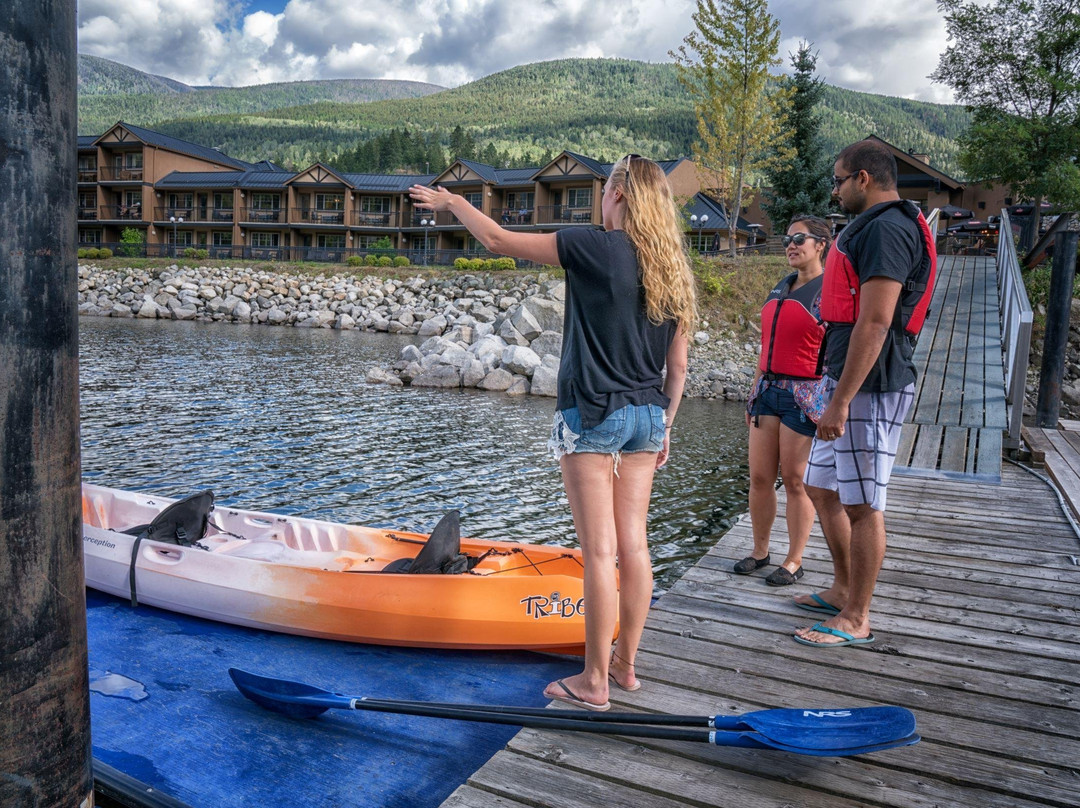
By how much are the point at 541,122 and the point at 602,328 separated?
Answer: 166 metres

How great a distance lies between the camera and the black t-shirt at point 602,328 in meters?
2.95

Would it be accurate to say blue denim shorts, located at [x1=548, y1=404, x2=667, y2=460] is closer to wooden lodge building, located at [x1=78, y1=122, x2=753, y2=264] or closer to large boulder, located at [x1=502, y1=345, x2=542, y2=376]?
large boulder, located at [x1=502, y1=345, x2=542, y2=376]

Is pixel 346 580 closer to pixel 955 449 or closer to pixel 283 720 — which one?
pixel 283 720

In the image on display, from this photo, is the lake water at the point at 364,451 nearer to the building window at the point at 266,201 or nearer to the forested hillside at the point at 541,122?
the building window at the point at 266,201

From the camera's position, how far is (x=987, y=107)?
2917 cm

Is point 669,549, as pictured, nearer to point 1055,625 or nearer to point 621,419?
point 1055,625

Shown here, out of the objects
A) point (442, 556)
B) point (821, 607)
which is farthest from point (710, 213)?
point (821, 607)

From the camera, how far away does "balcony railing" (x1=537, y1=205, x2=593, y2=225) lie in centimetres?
4859

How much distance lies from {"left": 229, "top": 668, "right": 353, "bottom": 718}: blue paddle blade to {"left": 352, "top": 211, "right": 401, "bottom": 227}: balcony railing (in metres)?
55.0

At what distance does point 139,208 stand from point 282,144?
9763cm

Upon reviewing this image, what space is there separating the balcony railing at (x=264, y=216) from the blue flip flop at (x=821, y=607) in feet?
187

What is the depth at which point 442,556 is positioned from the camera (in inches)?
211

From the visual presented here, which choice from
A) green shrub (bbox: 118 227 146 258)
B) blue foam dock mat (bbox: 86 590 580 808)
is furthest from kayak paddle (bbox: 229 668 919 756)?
green shrub (bbox: 118 227 146 258)

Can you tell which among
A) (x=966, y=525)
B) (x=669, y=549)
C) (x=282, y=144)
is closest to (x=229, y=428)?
(x=669, y=549)
